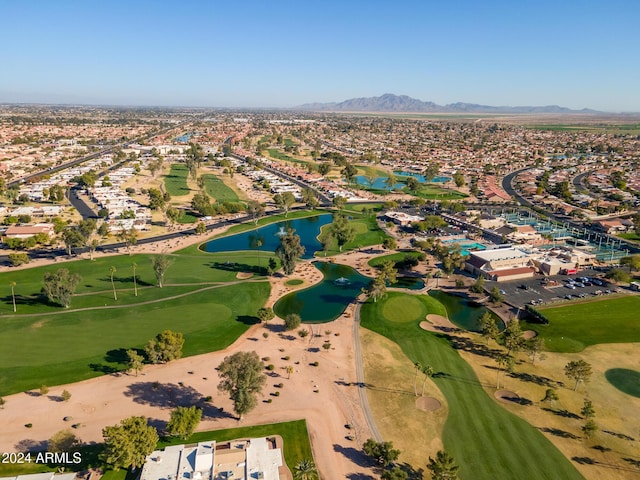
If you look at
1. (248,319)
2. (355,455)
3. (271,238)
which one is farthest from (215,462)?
(271,238)

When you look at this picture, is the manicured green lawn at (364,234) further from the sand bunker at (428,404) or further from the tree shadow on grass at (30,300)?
the tree shadow on grass at (30,300)

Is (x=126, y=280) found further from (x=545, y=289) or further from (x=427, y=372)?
(x=545, y=289)

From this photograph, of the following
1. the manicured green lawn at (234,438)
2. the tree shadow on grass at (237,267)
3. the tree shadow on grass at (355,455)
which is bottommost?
the tree shadow on grass at (355,455)

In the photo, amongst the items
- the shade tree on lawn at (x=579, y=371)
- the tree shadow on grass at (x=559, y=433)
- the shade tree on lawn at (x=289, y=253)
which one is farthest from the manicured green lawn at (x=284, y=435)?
the shade tree on lawn at (x=289, y=253)

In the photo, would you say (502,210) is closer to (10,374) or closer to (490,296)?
(490,296)

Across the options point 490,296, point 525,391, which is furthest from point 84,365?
point 490,296
